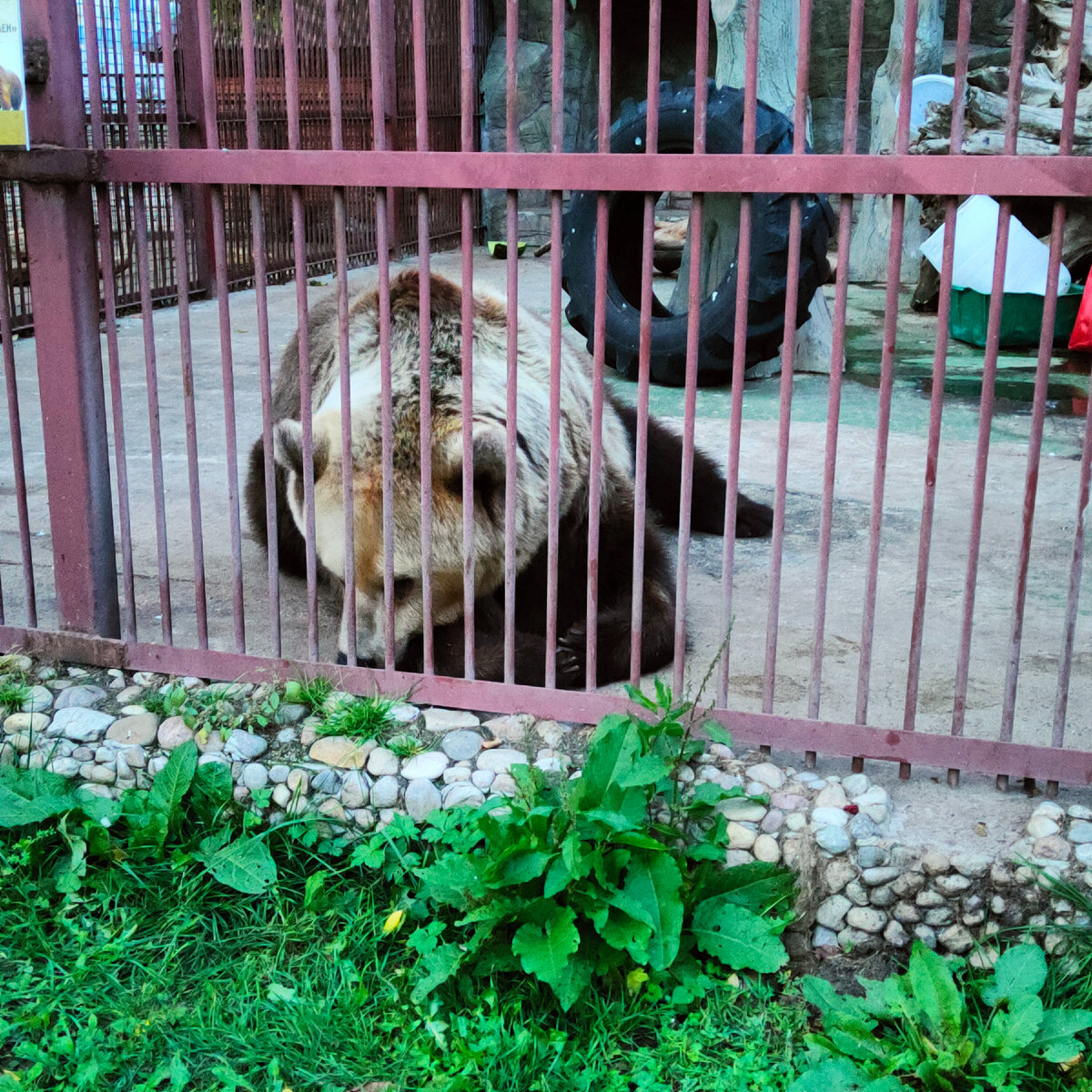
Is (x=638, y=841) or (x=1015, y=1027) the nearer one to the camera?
(x=1015, y=1027)

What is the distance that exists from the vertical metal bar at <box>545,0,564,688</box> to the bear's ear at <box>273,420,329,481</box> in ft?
2.38

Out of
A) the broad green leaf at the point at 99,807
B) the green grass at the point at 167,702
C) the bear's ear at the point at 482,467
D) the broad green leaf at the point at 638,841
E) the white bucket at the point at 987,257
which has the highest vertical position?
the bear's ear at the point at 482,467

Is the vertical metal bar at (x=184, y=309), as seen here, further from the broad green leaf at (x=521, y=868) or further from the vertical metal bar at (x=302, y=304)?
the broad green leaf at (x=521, y=868)

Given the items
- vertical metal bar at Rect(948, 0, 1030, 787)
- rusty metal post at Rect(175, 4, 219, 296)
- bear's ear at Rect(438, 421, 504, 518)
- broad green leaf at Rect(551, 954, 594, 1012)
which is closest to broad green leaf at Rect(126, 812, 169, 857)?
broad green leaf at Rect(551, 954, 594, 1012)

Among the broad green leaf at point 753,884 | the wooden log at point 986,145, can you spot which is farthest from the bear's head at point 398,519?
the wooden log at point 986,145

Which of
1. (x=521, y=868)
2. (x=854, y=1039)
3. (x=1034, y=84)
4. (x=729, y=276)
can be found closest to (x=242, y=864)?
(x=521, y=868)

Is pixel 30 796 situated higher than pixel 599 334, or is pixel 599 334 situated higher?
pixel 599 334

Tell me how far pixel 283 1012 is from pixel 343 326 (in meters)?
1.56

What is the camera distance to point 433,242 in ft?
47.0

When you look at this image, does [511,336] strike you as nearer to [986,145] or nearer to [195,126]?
[986,145]

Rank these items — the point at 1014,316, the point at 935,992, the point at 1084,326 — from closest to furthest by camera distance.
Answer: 1. the point at 935,992
2. the point at 1084,326
3. the point at 1014,316

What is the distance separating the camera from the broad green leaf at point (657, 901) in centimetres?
253

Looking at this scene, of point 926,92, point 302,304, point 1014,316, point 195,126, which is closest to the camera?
point 302,304

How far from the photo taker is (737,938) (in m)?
2.61
